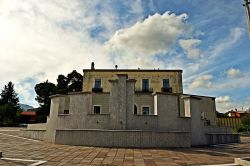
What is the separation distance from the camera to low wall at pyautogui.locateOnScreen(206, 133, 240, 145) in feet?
53.8

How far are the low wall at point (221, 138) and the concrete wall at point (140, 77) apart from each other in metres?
10.6

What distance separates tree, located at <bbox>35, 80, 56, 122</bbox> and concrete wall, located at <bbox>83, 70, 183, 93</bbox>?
58.4 ft

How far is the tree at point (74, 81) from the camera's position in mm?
44875

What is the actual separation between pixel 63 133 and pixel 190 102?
9.49 m

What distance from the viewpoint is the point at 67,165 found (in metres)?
7.14

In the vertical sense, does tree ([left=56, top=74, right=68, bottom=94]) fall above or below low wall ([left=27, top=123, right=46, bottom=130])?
above

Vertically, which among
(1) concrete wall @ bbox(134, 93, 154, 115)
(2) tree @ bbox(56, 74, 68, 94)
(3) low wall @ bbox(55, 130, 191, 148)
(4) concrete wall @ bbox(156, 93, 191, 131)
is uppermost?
(2) tree @ bbox(56, 74, 68, 94)

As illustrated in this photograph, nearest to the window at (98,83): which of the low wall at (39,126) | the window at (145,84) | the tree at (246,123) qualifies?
the window at (145,84)

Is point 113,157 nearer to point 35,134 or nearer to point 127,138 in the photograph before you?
point 127,138

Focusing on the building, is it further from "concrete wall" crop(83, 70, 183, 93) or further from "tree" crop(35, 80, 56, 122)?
"tree" crop(35, 80, 56, 122)

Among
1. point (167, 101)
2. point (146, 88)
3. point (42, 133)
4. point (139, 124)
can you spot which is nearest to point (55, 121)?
point (42, 133)

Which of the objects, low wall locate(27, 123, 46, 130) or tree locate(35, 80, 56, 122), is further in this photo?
tree locate(35, 80, 56, 122)

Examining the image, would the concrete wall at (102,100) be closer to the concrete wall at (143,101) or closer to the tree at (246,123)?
the concrete wall at (143,101)

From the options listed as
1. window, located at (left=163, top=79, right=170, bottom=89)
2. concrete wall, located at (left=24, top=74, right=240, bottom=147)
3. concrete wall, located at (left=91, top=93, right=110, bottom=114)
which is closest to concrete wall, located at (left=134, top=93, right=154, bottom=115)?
concrete wall, located at (left=91, top=93, right=110, bottom=114)
